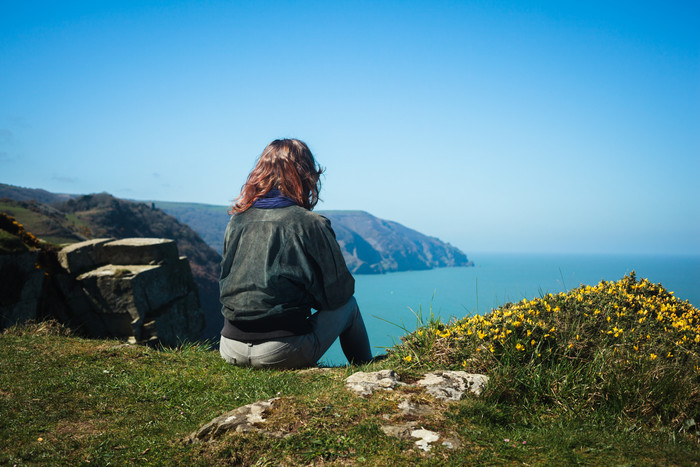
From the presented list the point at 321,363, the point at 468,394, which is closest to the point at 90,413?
the point at 321,363

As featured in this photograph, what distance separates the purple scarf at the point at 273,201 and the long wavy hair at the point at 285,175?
35mm

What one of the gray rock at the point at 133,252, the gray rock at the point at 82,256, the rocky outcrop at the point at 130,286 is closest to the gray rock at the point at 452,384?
the rocky outcrop at the point at 130,286

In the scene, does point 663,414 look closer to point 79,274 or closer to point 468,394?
point 468,394

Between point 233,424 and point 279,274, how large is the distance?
1399 millimetres

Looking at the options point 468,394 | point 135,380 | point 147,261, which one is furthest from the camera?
point 147,261

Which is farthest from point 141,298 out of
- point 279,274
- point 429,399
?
point 429,399

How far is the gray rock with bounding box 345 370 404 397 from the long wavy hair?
176 cm

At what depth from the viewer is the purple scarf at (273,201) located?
12.9 ft

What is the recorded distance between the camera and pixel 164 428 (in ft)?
9.62

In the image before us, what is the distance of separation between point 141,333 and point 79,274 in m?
1.74

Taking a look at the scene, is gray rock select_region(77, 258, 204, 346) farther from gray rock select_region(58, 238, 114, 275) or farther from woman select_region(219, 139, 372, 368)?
woman select_region(219, 139, 372, 368)

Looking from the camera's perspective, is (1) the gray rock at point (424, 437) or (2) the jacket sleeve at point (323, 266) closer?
(1) the gray rock at point (424, 437)

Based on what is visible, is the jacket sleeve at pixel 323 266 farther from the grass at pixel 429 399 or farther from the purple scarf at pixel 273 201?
the grass at pixel 429 399

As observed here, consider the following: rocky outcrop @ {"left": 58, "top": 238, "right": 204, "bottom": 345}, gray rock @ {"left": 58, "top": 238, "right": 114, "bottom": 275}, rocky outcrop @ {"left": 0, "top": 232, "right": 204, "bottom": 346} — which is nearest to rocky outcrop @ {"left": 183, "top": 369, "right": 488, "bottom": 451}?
rocky outcrop @ {"left": 0, "top": 232, "right": 204, "bottom": 346}
